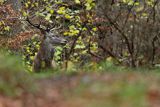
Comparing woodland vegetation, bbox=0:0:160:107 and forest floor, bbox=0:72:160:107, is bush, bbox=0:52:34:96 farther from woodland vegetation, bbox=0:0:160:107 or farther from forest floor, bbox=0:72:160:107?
forest floor, bbox=0:72:160:107

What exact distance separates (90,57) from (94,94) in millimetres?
7905

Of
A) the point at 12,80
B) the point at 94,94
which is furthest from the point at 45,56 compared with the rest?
the point at 94,94

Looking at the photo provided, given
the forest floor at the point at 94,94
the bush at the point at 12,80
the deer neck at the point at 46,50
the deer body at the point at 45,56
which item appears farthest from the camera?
the deer neck at the point at 46,50

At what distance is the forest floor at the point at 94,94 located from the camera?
5988mm

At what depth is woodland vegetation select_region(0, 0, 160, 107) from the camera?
6363mm

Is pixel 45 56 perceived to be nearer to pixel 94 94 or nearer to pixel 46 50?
pixel 46 50

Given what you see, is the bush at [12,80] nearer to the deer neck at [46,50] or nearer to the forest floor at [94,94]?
the forest floor at [94,94]

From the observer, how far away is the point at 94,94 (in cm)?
631

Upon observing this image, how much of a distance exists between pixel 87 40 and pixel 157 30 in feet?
8.67

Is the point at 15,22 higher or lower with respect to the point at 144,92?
lower

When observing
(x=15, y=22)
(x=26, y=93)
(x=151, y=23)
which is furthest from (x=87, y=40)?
(x=26, y=93)

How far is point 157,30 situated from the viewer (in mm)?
12133

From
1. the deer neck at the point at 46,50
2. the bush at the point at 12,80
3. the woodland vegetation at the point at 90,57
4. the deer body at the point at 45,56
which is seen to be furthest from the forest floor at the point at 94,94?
the deer neck at the point at 46,50

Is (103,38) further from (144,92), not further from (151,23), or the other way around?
(144,92)
